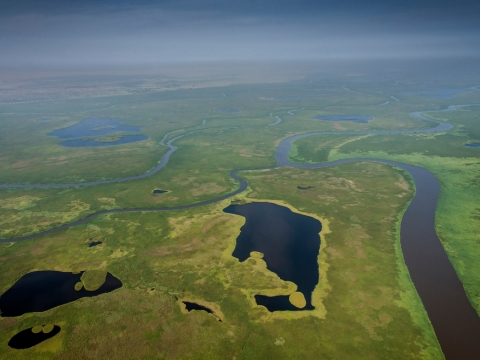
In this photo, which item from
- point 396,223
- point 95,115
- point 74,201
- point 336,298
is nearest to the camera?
point 336,298

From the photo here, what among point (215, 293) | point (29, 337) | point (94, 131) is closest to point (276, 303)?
point (215, 293)

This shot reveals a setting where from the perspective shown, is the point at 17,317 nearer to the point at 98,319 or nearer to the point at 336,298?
the point at 98,319

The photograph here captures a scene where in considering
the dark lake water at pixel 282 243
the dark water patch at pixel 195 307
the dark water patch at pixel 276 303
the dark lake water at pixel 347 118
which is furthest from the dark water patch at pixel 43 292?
the dark lake water at pixel 347 118

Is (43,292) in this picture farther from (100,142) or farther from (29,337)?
(100,142)

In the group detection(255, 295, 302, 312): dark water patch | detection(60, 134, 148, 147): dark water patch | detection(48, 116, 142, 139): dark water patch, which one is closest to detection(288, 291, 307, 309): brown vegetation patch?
detection(255, 295, 302, 312): dark water patch

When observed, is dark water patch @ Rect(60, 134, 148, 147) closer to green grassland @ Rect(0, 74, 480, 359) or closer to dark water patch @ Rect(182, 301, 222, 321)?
green grassland @ Rect(0, 74, 480, 359)

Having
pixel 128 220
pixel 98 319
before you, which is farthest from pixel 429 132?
pixel 98 319

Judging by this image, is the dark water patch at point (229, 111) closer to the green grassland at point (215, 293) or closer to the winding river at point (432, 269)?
the winding river at point (432, 269)
